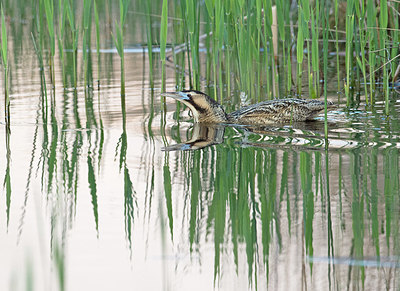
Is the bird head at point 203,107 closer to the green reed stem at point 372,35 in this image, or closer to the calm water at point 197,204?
the calm water at point 197,204

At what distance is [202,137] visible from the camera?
546 centimetres

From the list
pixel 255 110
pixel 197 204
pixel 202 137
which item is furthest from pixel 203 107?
pixel 197 204

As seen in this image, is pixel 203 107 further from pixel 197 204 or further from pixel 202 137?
pixel 197 204

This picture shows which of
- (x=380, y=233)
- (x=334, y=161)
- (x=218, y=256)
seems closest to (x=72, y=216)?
(x=218, y=256)

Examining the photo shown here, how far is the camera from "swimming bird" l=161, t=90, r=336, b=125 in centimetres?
586

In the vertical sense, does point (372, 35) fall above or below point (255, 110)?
above

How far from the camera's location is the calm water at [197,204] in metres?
2.82

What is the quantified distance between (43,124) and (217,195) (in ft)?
7.64

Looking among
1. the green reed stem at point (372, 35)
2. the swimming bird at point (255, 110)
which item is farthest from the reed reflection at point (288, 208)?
the green reed stem at point (372, 35)

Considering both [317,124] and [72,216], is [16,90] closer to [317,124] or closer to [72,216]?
[317,124]

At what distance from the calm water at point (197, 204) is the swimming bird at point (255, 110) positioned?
12 cm

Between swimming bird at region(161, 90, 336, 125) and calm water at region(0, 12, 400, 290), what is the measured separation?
0.12 m

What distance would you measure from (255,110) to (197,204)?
2340 millimetres

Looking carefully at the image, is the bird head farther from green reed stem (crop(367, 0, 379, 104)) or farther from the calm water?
green reed stem (crop(367, 0, 379, 104))
